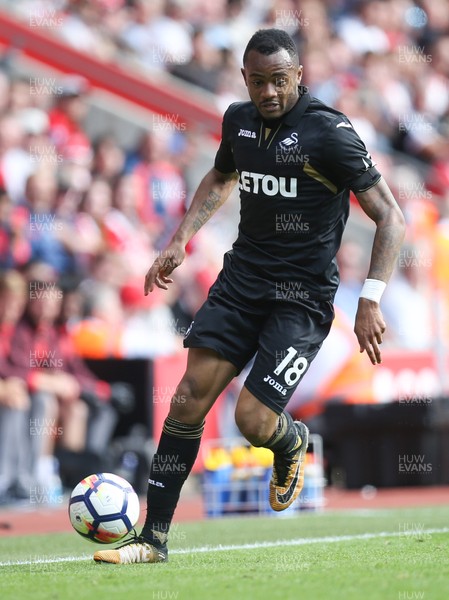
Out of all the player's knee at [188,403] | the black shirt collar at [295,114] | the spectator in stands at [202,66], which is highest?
the spectator in stands at [202,66]

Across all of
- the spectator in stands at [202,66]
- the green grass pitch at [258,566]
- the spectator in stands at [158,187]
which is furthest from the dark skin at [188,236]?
the spectator in stands at [202,66]

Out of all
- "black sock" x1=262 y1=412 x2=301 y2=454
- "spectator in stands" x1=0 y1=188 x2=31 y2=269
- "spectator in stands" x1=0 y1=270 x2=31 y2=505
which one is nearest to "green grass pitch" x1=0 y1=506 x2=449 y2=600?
"black sock" x1=262 y1=412 x2=301 y2=454

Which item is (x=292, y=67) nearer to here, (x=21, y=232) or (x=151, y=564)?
(x=151, y=564)

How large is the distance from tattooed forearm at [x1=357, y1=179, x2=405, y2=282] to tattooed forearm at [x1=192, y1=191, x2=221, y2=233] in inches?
37.3

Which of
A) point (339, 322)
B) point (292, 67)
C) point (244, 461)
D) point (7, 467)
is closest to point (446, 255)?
point (339, 322)

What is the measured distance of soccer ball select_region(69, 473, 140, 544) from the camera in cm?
590

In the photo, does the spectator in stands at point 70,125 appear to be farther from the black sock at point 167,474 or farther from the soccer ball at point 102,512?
the black sock at point 167,474

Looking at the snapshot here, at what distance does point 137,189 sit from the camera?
13.9 metres

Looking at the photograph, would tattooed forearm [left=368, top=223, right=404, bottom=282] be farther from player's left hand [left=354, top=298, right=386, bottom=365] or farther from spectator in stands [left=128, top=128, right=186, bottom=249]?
spectator in stands [left=128, top=128, right=186, bottom=249]

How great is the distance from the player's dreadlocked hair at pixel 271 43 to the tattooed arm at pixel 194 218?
85cm

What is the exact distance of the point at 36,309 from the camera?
11.1 meters

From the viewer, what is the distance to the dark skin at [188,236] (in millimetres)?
5403

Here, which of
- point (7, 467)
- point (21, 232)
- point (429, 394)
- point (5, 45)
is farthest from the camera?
point (5, 45)

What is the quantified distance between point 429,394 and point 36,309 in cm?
441
